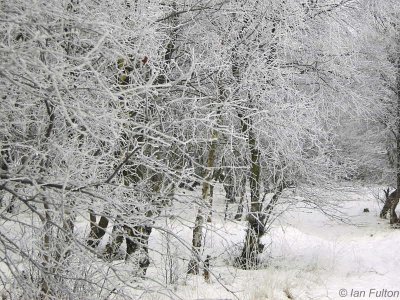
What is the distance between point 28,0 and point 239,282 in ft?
18.8

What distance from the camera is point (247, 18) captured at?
24.6ft

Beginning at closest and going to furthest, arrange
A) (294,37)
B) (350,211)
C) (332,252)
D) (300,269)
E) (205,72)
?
(205,72), (294,37), (300,269), (332,252), (350,211)

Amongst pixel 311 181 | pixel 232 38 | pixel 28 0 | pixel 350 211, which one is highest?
pixel 232 38

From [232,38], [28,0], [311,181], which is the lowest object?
[311,181]

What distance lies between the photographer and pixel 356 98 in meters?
9.02

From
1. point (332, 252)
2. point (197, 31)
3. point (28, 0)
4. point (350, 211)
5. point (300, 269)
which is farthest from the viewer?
point (350, 211)

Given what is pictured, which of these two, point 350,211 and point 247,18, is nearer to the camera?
point 247,18

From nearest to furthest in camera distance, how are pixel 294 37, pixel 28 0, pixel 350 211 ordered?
pixel 28 0 < pixel 294 37 < pixel 350 211

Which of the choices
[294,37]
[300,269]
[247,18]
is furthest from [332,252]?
[247,18]

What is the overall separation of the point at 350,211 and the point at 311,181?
11312 millimetres

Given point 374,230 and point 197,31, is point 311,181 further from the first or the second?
point 374,230

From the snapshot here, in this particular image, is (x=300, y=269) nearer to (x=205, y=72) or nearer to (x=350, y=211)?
(x=205, y=72)

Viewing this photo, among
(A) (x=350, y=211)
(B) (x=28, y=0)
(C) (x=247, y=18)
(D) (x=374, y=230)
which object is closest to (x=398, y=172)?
(D) (x=374, y=230)

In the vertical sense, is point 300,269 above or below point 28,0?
below
